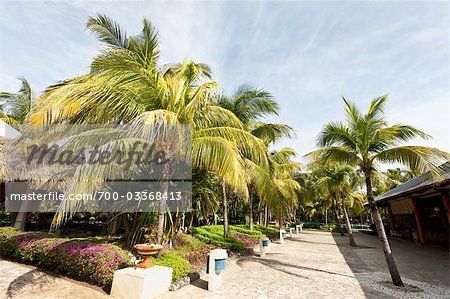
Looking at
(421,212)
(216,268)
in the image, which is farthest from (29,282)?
(421,212)

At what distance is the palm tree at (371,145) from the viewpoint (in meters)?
6.38

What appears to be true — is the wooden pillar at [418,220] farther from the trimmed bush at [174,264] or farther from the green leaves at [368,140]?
the trimmed bush at [174,264]

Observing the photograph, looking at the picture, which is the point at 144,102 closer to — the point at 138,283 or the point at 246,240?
the point at 138,283

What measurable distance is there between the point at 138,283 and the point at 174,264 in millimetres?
1312

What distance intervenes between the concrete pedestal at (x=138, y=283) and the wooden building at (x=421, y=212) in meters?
10.8

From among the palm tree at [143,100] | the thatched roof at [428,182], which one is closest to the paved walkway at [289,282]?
the palm tree at [143,100]

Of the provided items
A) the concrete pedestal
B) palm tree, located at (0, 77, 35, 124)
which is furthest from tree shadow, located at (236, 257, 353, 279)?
palm tree, located at (0, 77, 35, 124)

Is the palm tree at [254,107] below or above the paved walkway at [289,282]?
above

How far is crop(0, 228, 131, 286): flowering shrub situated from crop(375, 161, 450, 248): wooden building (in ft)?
38.4

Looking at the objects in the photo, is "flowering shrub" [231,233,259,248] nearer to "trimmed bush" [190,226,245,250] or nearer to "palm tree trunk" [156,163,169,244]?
"trimmed bush" [190,226,245,250]

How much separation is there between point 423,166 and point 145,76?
7.52 meters

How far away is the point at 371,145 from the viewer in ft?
23.0

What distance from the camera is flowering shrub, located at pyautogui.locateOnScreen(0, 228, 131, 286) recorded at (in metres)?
5.21

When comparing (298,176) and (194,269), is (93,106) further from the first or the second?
(298,176)
